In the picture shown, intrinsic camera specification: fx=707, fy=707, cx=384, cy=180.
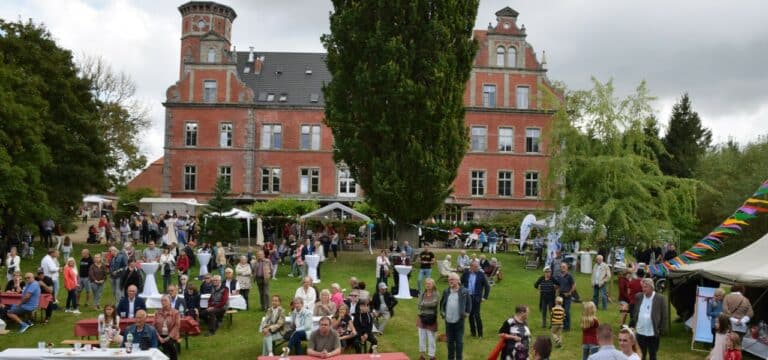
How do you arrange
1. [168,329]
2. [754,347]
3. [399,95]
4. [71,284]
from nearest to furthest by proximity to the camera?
[168,329], [754,347], [71,284], [399,95]

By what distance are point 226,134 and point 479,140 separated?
15.4 meters

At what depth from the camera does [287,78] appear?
45250 mm

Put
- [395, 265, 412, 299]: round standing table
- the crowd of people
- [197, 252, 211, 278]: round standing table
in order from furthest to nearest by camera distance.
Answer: [197, 252, 211, 278]: round standing table → [395, 265, 412, 299]: round standing table → the crowd of people

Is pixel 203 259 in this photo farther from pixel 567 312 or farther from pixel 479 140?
pixel 479 140

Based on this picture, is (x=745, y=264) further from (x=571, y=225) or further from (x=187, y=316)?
(x=187, y=316)

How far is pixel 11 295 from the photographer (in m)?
14.6

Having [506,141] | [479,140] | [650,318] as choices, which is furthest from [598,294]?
Answer: [506,141]

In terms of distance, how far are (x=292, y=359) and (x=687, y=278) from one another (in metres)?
8.15

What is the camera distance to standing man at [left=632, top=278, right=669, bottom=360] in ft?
35.3

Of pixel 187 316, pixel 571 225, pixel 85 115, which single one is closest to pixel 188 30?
pixel 85 115

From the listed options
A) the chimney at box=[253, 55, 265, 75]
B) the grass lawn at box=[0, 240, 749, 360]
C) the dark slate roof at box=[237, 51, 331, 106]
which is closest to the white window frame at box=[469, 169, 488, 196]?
the dark slate roof at box=[237, 51, 331, 106]

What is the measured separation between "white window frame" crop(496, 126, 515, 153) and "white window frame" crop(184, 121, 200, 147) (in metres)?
18.3

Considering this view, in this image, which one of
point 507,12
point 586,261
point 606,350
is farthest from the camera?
point 507,12

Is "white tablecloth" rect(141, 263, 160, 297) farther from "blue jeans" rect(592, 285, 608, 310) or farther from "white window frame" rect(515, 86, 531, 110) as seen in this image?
"white window frame" rect(515, 86, 531, 110)
